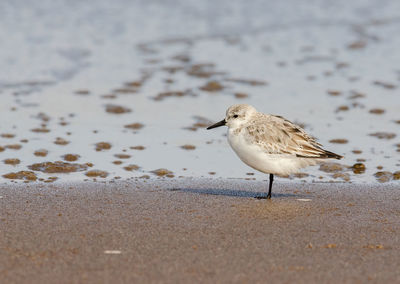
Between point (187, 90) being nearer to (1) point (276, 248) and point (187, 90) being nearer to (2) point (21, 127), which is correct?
(2) point (21, 127)

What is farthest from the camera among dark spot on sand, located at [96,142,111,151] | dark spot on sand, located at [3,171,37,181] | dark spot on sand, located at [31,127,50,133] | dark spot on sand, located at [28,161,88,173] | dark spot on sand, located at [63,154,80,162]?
dark spot on sand, located at [31,127,50,133]

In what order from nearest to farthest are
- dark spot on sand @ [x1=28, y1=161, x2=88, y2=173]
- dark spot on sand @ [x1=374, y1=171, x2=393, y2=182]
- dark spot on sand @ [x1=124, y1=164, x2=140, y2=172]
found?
dark spot on sand @ [x1=374, y1=171, x2=393, y2=182] < dark spot on sand @ [x1=28, y1=161, x2=88, y2=173] < dark spot on sand @ [x1=124, y1=164, x2=140, y2=172]

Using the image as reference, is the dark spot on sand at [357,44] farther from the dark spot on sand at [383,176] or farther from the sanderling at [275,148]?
the sanderling at [275,148]

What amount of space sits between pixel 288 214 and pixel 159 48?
313 inches

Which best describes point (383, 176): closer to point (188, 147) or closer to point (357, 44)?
point (188, 147)

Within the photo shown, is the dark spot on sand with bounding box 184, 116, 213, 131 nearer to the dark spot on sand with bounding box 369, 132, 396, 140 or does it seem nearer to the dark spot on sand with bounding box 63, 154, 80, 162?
the dark spot on sand with bounding box 63, 154, 80, 162

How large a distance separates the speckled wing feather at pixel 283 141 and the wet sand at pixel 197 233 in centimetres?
41

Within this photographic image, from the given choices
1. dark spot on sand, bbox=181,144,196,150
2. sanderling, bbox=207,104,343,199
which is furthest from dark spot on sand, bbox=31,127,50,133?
sanderling, bbox=207,104,343,199

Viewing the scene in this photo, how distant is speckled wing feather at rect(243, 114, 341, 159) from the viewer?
6488 mm

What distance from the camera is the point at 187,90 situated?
35.0 feet

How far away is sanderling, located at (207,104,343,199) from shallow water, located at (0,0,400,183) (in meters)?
0.85

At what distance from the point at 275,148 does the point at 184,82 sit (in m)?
4.81

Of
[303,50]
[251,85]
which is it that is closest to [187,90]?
[251,85]

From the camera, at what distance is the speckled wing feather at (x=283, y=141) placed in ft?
21.3
